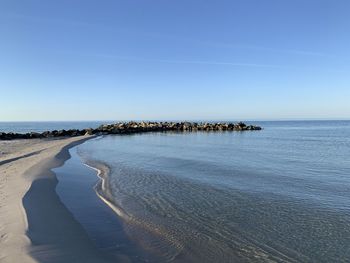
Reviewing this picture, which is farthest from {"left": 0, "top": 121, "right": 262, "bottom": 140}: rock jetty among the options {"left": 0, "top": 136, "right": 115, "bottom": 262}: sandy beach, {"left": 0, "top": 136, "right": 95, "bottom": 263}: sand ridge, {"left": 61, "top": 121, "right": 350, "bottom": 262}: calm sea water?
{"left": 0, "top": 136, "right": 115, "bottom": 262}: sandy beach

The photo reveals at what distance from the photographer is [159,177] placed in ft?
55.8

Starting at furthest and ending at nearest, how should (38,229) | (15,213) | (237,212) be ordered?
1. (237,212)
2. (15,213)
3. (38,229)

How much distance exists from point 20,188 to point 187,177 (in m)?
7.12

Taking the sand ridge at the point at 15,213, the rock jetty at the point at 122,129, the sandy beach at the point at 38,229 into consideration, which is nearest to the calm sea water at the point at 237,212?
the sandy beach at the point at 38,229

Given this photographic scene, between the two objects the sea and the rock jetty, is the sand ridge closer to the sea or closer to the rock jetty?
the sea

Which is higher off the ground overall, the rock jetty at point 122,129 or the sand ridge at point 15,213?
the rock jetty at point 122,129

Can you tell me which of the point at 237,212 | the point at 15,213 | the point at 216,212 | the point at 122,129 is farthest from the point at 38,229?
the point at 122,129

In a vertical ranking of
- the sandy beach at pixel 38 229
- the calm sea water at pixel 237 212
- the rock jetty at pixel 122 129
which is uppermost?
the rock jetty at pixel 122 129

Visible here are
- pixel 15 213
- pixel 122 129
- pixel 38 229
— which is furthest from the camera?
pixel 122 129

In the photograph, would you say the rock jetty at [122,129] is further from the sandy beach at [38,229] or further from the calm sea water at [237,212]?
the sandy beach at [38,229]

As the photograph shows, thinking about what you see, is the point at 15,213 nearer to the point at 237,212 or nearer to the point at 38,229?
the point at 38,229

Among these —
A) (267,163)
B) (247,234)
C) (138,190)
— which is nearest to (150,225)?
(247,234)

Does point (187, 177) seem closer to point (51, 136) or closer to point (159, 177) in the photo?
point (159, 177)

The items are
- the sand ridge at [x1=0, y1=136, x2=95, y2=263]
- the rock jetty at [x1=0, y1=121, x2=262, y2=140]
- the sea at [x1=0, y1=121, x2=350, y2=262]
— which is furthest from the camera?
the rock jetty at [x1=0, y1=121, x2=262, y2=140]
